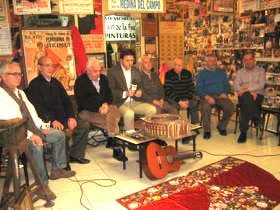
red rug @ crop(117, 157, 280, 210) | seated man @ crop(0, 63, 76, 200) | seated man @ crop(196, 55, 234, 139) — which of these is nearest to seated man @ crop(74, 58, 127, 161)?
seated man @ crop(0, 63, 76, 200)

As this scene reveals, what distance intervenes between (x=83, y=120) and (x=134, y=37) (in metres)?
2.16

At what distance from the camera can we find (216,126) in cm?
510

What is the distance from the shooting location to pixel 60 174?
131 inches

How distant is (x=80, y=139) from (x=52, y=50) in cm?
131

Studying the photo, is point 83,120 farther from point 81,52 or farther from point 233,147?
point 233,147

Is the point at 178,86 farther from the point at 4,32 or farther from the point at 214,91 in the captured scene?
the point at 4,32

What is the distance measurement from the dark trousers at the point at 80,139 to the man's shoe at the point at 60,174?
0.41m

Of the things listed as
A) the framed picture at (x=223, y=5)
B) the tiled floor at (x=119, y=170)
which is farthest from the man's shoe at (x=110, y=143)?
the framed picture at (x=223, y=5)

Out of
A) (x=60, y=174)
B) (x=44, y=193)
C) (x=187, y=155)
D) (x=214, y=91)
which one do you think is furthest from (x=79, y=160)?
(x=214, y=91)

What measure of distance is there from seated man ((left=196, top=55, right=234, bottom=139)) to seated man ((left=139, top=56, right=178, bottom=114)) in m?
0.54

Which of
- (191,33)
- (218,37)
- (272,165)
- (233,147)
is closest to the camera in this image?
(272,165)

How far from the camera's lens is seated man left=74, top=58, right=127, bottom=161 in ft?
12.4

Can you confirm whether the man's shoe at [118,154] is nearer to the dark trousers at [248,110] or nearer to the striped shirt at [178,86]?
the striped shirt at [178,86]

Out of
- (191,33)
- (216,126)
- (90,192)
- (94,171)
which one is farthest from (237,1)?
(90,192)
